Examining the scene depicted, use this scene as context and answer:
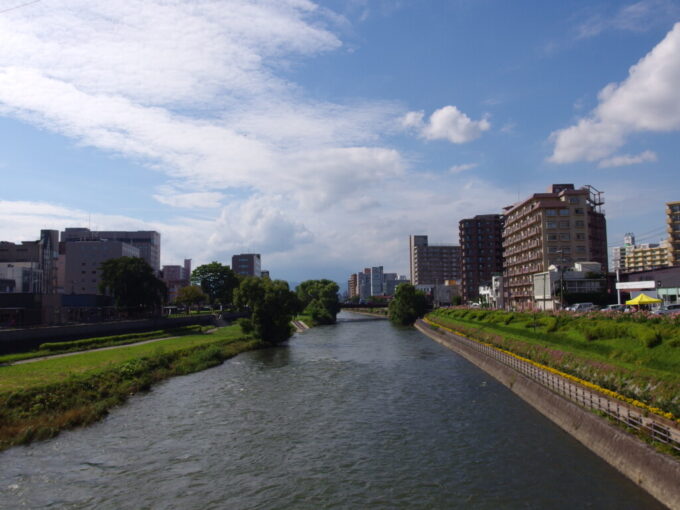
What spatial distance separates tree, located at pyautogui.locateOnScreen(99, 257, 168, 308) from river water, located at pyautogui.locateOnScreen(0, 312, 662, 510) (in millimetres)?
62759

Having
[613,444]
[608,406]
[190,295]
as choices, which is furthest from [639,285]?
[190,295]


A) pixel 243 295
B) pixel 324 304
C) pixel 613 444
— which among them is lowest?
pixel 613 444

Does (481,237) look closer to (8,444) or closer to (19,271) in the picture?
(19,271)

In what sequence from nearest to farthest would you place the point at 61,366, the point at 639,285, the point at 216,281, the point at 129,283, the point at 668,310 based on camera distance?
the point at 61,366 < the point at 668,310 < the point at 639,285 < the point at 129,283 < the point at 216,281

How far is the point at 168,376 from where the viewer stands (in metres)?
50.7

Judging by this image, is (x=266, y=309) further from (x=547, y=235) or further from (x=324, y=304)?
(x=324, y=304)

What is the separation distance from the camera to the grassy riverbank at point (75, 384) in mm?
30172

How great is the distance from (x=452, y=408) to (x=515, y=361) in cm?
1148

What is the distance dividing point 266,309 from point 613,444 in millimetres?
63983

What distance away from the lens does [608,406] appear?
2347 cm

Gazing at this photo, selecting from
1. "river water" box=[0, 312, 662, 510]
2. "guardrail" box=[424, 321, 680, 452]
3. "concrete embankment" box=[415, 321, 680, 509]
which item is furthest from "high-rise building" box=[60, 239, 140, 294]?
"concrete embankment" box=[415, 321, 680, 509]

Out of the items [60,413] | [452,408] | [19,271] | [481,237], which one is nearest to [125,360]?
[60,413]

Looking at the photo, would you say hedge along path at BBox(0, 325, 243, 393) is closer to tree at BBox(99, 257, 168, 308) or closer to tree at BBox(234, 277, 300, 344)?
tree at BBox(234, 277, 300, 344)

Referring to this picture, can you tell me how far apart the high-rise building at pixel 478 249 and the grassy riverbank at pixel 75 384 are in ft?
467
